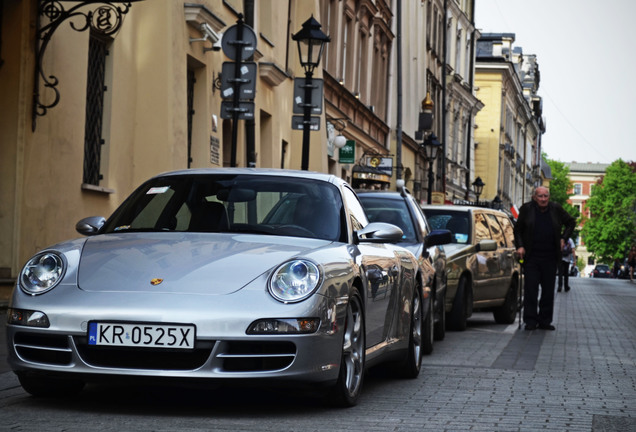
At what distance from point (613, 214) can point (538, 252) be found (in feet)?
361

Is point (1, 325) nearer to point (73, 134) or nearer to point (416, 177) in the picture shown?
point (73, 134)

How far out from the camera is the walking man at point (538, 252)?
52.6ft

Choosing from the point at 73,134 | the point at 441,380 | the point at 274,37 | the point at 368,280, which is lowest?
the point at 441,380

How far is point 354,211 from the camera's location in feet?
27.9

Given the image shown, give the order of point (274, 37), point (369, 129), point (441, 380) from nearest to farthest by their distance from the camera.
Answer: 1. point (441, 380)
2. point (274, 37)
3. point (369, 129)

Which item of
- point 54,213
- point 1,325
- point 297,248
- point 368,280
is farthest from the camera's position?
point 54,213

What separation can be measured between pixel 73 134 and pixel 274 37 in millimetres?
10750

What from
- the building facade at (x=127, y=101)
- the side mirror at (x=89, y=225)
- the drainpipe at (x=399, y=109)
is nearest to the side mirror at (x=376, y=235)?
the side mirror at (x=89, y=225)

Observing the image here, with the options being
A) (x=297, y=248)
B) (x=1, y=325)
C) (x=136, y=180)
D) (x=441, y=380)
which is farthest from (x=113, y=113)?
(x=297, y=248)

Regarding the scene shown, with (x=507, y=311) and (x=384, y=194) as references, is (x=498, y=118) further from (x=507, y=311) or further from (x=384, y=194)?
(x=384, y=194)

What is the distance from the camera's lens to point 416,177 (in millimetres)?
50656

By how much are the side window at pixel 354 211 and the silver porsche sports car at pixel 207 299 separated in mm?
252

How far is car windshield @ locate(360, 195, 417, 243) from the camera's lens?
12875 millimetres

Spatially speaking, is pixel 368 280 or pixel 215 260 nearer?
pixel 215 260
